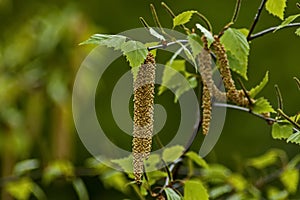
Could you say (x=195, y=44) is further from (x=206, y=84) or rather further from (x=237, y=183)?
(x=237, y=183)

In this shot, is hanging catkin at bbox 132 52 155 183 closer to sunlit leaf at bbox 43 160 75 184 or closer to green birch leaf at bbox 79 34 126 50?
green birch leaf at bbox 79 34 126 50

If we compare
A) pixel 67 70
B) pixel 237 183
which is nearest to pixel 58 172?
pixel 237 183

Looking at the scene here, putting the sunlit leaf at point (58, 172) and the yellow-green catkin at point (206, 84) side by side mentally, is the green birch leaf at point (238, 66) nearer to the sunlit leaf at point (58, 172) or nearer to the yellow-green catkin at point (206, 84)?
the yellow-green catkin at point (206, 84)

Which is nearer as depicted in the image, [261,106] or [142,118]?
[142,118]

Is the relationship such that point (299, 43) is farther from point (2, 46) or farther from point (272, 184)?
point (2, 46)

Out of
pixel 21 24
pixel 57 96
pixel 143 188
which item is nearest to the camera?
pixel 143 188

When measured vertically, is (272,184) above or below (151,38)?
below

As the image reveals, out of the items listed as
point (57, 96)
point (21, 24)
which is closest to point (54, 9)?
point (21, 24)
